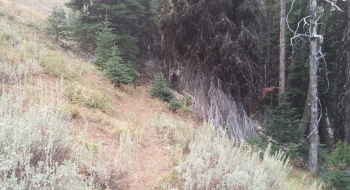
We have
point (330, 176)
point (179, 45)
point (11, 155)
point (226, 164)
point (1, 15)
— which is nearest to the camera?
point (11, 155)

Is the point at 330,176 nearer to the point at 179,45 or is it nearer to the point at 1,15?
the point at 179,45

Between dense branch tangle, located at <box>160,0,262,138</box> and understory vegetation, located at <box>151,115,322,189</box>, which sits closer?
understory vegetation, located at <box>151,115,322,189</box>

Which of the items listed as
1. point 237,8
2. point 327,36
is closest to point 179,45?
point 237,8

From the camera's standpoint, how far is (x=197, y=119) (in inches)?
342

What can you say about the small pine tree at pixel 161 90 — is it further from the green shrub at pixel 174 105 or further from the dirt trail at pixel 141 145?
the dirt trail at pixel 141 145

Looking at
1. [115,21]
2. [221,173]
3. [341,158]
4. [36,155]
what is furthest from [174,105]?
[115,21]

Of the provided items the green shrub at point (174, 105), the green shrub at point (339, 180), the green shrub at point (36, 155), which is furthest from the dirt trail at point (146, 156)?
the green shrub at point (339, 180)

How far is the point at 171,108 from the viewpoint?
9078 mm

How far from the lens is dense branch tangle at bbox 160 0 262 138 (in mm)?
8273

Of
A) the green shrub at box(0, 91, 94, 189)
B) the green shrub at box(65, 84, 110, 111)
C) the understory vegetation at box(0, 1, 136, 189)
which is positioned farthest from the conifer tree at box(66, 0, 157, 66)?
the green shrub at box(0, 91, 94, 189)

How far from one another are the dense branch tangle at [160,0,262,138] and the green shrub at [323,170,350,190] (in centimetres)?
255

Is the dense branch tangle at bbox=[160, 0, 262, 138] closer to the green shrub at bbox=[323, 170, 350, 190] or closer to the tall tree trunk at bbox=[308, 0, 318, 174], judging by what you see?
the tall tree trunk at bbox=[308, 0, 318, 174]

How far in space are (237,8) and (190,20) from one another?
1551mm

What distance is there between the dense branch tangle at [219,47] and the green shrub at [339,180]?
255 centimetres
